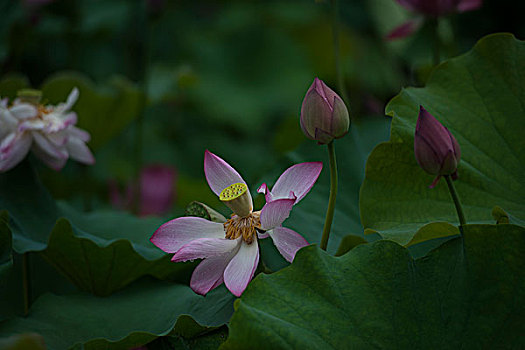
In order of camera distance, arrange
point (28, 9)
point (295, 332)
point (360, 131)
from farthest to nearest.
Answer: point (28, 9)
point (360, 131)
point (295, 332)

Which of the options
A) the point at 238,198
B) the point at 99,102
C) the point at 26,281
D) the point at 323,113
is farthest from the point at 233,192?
the point at 99,102

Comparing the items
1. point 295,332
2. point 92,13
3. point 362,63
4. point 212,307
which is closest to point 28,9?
point 92,13

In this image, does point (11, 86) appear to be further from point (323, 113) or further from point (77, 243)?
point (323, 113)

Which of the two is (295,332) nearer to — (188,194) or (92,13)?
(188,194)

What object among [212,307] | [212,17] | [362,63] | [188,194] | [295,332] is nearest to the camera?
[295,332]

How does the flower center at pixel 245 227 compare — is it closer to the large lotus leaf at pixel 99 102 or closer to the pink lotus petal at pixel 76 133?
the pink lotus petal at pixel 76 133

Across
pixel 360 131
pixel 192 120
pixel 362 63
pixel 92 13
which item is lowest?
pixel 192 120
